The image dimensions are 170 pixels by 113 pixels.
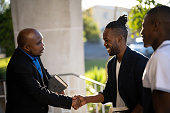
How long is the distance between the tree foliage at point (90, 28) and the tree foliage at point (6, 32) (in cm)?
2011

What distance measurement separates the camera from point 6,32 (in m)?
6.02

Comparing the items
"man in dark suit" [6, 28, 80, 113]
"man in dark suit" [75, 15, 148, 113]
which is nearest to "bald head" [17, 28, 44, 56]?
"man in dark suit" [6, 28, 80, 113]

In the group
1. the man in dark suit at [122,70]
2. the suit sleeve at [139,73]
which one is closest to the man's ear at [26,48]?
the man in dark suit at [122,70]

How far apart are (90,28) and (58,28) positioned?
24.1 m

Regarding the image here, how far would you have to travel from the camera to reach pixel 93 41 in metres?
32.7

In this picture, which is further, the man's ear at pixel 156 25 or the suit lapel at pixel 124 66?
the suit lapel at pixel 124 66

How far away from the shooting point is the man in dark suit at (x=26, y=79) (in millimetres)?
2195

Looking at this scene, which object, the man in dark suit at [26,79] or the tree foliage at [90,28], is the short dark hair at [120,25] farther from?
the tree foliage at [90,28]

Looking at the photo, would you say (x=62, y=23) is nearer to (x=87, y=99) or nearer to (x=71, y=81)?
(x=71, y=81)

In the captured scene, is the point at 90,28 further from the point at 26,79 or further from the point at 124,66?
the point at 124,66

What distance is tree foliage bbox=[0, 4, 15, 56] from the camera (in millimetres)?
5816

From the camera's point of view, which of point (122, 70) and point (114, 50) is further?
point (114, 50)

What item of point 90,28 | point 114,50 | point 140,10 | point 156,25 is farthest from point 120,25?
point 90,28

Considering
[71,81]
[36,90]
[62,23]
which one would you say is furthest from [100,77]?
[36,90]
